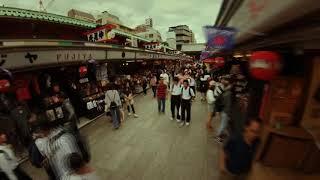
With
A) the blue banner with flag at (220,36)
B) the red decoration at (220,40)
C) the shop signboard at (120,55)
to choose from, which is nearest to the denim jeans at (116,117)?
the shop signboard at (120,55)

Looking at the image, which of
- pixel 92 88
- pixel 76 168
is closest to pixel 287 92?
pixel 76 168

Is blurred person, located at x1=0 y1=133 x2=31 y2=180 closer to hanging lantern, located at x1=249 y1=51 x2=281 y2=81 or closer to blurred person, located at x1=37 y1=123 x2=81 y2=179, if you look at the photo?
blurred person, located at x1=37 y1=123 x2=81 y2=179

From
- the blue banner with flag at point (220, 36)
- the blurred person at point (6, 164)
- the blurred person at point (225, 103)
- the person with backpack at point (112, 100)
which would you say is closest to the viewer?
the blurred person at point (6, 164)

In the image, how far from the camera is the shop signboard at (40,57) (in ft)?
18.8

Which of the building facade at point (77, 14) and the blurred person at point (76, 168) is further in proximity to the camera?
the building facade at point (77, 14)

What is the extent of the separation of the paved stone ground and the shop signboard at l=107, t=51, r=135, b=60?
321 centimetres

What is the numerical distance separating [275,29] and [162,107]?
8.63m

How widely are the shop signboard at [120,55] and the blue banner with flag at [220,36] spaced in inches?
245

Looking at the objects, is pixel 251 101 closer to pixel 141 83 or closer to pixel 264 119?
pixel 264 119

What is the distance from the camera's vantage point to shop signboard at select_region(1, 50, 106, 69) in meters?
5.74

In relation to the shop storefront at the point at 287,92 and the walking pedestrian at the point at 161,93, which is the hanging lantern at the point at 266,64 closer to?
the shop storefront at the point at 287,92

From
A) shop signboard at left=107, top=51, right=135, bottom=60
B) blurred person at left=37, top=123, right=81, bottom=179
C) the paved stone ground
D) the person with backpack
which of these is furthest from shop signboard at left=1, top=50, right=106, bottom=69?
blurred person at left=37, top=123, right=81, bottom=179

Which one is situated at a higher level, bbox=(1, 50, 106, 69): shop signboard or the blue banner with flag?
Result: the blue banner with flag

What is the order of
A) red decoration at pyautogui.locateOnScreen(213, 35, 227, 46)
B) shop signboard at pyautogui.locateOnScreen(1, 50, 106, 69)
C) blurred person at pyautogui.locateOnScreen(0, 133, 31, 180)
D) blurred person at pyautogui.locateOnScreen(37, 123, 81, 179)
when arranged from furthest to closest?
1. shop signboard at pyautogui.locateOnScreen(1, 50, 106, 69)
2. red decoration at pyautogui.locateOnScreen(213, 35, 227, 46)
3. blurred person at pyautogui.locateOnScreen(0, 133, 31, 180)
4. blurred person at pyautogui.locateOnScreen(37, 123, 81, 179)
